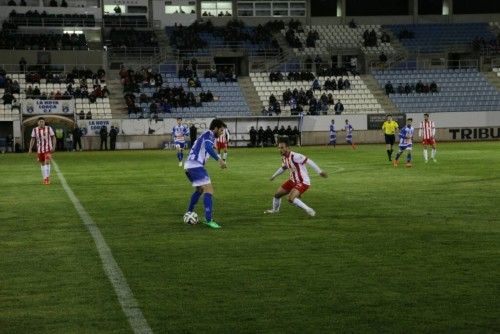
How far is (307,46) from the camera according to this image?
72.9 m

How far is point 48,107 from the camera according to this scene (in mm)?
57812

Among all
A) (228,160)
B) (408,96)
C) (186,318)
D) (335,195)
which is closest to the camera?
(186,318)

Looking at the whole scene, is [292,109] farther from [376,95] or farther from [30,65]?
[30,65]

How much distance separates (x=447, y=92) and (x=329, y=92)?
930cm

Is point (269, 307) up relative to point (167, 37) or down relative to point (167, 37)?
down

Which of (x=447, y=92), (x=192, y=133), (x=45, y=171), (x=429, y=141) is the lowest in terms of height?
(x=192, y=133)

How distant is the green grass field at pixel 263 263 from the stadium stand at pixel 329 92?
43033 mm

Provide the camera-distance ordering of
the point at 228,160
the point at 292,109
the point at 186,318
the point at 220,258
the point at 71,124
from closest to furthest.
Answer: the point at 186,318, the point at 220,258, the point at 228,160, the point at 71,124, the point at 292,109

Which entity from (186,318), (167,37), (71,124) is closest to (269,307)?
(186,318)

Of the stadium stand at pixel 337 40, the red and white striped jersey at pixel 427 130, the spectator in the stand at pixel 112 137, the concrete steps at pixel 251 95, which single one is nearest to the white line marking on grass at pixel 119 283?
the red and white striped jersey at pixel 427 130

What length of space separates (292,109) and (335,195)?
139 ft

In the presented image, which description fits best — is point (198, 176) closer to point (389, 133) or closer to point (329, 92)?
point (389, 133)

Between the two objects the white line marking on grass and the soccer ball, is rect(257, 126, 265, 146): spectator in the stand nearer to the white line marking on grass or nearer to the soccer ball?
the white line marking on grass

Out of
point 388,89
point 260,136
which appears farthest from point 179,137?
point 388,89
